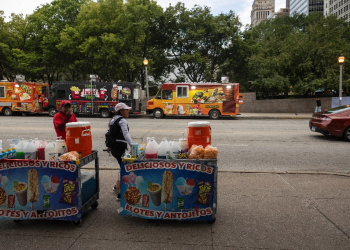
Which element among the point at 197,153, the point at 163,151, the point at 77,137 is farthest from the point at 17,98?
the point at 197,153

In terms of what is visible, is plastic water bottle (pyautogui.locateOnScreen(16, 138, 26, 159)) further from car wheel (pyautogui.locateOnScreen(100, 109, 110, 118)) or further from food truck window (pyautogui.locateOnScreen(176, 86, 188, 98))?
car wheel (pyautogui.locateOnScreen(100, 109, 110, 118))

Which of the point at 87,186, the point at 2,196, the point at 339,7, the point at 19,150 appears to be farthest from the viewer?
the point at 339,7

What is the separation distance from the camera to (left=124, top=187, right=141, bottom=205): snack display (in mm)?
4160

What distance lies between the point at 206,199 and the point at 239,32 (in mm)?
27832

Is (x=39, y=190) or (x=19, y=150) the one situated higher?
(x=19, y=150)

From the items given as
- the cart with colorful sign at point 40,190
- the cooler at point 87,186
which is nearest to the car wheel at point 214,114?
the cooler at point 87,186

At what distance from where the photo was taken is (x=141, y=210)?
163 inches

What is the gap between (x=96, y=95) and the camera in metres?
22.5

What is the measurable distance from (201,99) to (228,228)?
18.5 metres

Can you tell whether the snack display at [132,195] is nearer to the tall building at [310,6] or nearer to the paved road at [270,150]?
the paved road at [270,150]

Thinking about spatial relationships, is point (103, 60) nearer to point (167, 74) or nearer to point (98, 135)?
point (167, 74)

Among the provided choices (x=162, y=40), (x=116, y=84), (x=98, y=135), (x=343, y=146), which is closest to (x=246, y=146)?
(x=343, y=146)

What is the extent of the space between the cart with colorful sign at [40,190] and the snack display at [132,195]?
0.64 meters

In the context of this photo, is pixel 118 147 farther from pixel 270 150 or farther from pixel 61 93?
pixel 61 93
